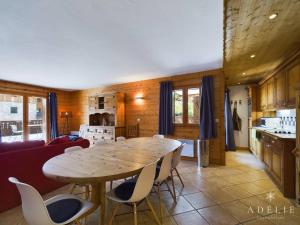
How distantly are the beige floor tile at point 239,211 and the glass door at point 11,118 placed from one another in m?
6.45

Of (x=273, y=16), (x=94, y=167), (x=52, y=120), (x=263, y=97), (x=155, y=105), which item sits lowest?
(x=94, y=167)

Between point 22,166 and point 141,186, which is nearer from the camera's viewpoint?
point 141,186

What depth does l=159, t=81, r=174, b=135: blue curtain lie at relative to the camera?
4977mm

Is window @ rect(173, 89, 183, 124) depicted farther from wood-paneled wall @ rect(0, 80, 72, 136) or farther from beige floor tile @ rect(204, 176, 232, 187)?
wood-paneled wall @ rect(0, 80, 72, 136)

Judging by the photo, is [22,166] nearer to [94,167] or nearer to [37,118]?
[94,167]

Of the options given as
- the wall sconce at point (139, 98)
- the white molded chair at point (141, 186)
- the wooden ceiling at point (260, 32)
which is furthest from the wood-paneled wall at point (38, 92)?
the wooden ceiling at point (260, 32)

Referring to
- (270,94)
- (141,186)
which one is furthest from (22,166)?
(270,94)

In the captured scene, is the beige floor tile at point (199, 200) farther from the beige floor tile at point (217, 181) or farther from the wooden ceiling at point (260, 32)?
the wooden ceiling at point (260, 32)

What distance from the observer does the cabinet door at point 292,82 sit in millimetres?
2870

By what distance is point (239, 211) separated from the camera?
88.1 inches

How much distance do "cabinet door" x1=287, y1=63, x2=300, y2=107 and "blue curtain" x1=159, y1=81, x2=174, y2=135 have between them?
8.76 ft

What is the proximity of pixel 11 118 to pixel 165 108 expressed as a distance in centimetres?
512

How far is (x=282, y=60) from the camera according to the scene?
346 cm

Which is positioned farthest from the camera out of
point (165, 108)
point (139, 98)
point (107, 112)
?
point (107, 112)
